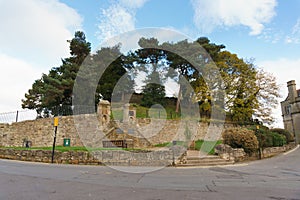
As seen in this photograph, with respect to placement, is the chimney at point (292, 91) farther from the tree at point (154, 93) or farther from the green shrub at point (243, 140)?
the green shrub at point (243, 140)

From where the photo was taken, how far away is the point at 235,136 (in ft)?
40.0

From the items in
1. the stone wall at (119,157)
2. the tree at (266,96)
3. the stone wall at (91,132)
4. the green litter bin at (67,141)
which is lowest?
the stone wall at (119,157)

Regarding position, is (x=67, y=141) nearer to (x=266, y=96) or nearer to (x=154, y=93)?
(x=154, y=93)

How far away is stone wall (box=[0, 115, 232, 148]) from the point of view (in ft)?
46.3

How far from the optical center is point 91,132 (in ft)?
46.3

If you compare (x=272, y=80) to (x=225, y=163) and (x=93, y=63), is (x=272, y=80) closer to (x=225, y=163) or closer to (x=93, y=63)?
(x=225, y=163)

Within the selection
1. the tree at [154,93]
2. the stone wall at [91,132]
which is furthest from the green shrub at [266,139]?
the tree at [154,93]

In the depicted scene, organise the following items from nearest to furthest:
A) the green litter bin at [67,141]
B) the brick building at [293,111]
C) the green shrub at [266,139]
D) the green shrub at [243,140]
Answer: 1. the green shrub at [243,140]
2. the green shrub at [266,139]
3. the green litter bin at [67,141]
4. the brick building at [293,111]

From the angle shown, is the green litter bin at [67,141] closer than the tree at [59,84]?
Yes

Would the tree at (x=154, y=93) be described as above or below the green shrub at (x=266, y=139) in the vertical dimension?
above

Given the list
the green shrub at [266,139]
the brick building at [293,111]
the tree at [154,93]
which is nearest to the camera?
the green shrub at [266,139]

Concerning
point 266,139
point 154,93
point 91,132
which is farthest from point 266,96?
point 91,132

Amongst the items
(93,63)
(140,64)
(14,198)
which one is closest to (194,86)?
(140,64)

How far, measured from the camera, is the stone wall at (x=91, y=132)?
14.1 metres
